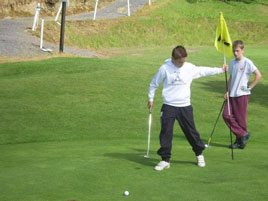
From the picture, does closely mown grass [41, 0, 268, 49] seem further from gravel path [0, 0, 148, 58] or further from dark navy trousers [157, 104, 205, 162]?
dark navy trousers [157, 104, 205, 162]

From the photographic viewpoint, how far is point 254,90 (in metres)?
20.4

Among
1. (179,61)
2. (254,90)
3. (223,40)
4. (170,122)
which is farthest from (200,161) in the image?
(254,90)

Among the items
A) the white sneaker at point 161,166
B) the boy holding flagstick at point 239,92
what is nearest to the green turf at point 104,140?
the white sneaker at point 161,166

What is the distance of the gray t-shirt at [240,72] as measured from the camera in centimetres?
1133

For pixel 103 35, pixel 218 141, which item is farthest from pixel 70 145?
pixel 103 35

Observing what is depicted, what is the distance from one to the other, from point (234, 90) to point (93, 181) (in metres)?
4.60

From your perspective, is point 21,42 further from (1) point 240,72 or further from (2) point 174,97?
(2) point 174,97

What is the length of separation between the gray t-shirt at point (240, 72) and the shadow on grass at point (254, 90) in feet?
20.8

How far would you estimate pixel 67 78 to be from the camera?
68.5 ft

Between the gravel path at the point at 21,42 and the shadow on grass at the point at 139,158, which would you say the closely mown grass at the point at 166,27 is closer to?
the gravel path at the point at 21,42

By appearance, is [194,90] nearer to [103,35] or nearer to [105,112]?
[105,112]

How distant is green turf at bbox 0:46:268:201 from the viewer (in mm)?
7414

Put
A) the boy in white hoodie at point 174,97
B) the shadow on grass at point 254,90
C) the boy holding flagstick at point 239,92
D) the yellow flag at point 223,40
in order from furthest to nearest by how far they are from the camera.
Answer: the shadow on grass at point 254,90
the boy holding flagstick at point 239,92
the yellow flag at point 223,40
the boy in white hoodie at point 174,97

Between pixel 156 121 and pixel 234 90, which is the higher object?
pixel 234 90
